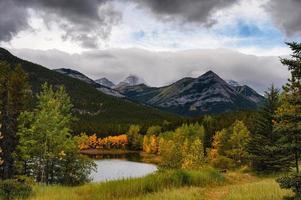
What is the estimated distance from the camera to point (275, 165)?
44.8 metres

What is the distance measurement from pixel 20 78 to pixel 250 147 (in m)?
31.2

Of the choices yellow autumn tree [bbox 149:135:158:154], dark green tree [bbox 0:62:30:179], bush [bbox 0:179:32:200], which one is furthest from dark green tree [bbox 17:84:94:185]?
yellow autumn tree [bbox 149:135:158:154]

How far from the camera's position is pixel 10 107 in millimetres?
48312

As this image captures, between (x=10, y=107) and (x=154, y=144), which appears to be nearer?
(x=10, y=107)

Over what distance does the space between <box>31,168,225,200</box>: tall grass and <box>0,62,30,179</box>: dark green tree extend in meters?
24.2

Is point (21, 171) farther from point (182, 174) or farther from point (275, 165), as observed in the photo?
point (182, 174)

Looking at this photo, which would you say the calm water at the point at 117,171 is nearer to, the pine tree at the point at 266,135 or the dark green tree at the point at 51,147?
the dark green tree at the point at 51,147

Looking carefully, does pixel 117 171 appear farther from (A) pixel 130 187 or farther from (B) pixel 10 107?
(A) pixel 130 187

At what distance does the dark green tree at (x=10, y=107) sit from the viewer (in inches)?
1735

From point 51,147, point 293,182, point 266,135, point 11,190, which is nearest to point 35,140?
point 51,147

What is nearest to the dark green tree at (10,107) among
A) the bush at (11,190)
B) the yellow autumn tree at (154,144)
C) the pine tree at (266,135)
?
the bush at (11,190)

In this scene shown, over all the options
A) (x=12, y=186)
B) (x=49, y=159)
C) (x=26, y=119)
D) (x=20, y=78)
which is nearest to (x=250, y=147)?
A: (x=49, y=159)

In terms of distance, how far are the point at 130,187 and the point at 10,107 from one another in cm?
3318

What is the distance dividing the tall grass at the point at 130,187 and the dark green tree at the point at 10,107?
79.5 feet
